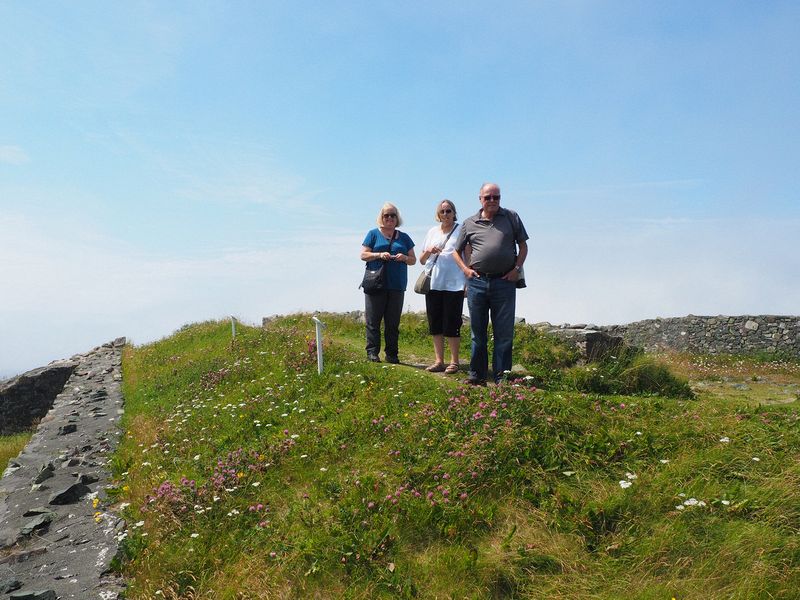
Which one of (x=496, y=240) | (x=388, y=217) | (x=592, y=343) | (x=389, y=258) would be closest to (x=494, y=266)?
(x=496, y=240)

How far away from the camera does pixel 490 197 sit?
26.1 feet

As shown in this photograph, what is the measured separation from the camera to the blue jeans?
8.09 meters

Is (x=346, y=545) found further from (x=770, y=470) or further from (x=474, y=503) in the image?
(x=770, y=470)

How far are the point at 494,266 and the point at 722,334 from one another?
17.3m

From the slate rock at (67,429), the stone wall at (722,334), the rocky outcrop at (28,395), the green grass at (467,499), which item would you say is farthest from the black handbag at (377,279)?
the rocky outcrop at (28,395)

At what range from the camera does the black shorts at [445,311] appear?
941 cm

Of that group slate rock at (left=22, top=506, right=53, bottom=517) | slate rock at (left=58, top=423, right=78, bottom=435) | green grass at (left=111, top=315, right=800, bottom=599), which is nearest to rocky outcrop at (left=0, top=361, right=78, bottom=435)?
slate rock at (left=58, top=423, right=78, bottom=435)

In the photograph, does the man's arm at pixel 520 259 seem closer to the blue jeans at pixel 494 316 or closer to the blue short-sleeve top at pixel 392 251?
the blue jeans at pixel 494 316

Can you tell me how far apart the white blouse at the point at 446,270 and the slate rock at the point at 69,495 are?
5892 mm

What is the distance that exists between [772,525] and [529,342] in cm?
780

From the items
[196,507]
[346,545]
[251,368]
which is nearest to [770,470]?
[346,545]

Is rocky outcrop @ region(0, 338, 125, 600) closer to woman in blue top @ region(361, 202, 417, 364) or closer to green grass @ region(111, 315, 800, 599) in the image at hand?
green grass @ region(111, 315, 800, 599)

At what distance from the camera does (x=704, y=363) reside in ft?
62.9

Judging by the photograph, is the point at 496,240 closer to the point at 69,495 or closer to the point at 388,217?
the point at 388,217
